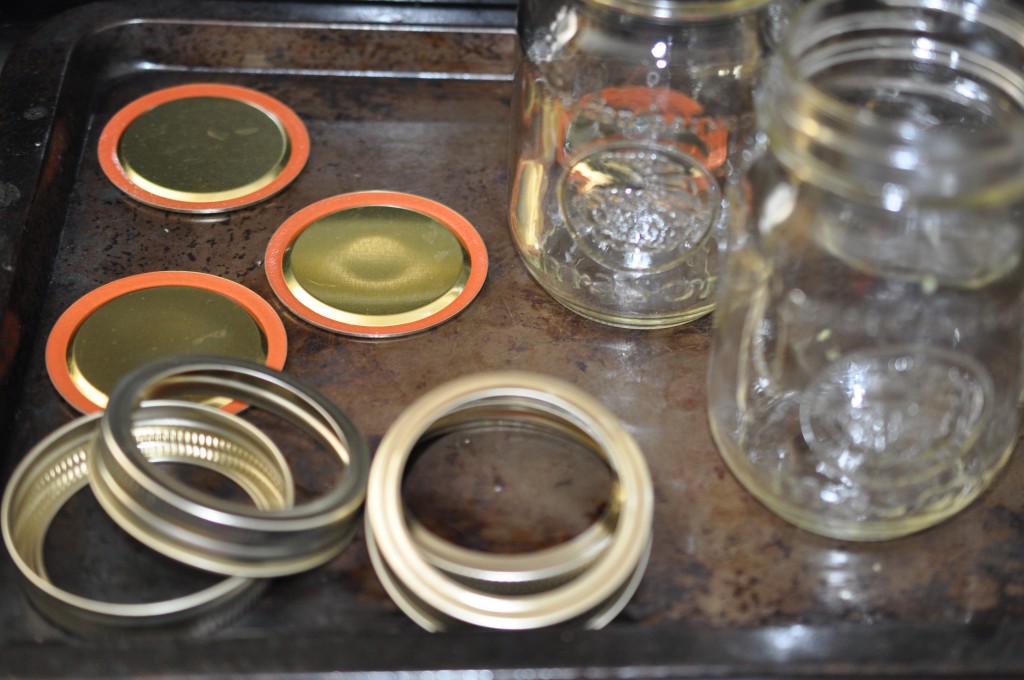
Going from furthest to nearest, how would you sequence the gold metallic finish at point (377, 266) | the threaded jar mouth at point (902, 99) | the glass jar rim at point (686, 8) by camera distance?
the gold metallic finish at point (377, 266), the glass jar rim at point (686, 8), the threaded jar mouth at point (902, 99)

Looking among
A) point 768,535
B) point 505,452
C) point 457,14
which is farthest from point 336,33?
point 768,535

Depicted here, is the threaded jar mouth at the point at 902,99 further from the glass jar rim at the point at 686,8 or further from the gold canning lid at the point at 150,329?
the gold canning lid at the point at 150,329

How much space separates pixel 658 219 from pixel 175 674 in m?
0.41

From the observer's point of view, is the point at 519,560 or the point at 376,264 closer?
the point at 519,560

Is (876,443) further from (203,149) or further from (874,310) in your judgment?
(203,149)

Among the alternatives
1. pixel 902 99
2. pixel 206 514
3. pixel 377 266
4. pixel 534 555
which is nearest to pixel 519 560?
pixel 534 555

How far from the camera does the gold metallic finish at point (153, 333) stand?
687 mm

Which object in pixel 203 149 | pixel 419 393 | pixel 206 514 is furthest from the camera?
pixel 203 149

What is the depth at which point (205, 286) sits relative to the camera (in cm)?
74

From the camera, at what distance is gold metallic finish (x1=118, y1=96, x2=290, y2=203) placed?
2.62 ft

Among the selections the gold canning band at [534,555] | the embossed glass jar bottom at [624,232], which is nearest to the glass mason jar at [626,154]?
the embossed glass jar bottom at [624,232]

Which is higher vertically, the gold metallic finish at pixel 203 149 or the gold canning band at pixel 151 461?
the gold metallic finish at pixel 203 149

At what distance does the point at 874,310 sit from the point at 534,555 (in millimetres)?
233

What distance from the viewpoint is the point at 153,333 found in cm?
71
